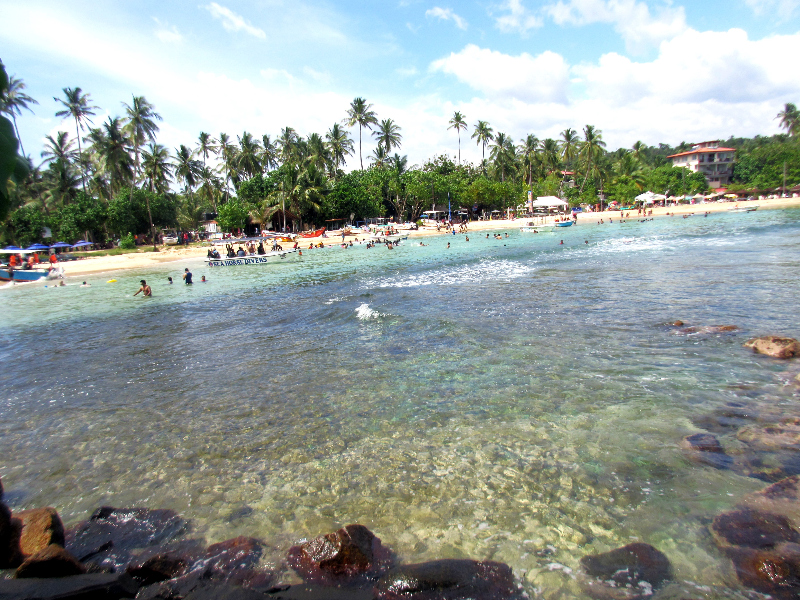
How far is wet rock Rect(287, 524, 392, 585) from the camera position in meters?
3.96

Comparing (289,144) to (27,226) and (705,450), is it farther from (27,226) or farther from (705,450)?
(705,450)

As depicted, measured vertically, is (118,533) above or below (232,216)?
below

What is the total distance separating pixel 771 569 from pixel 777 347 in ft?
20.5

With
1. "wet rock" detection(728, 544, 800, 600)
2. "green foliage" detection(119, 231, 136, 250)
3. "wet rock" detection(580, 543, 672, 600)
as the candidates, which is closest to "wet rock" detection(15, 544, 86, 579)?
"wet rock" detection(580, 543, 672, 600)

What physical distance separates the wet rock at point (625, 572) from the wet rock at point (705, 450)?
1.79 m

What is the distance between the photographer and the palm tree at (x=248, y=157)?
6600cm

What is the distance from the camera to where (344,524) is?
476 centimetres

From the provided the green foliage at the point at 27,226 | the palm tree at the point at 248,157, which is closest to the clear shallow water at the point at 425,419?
the green foliage at the point at 27,226

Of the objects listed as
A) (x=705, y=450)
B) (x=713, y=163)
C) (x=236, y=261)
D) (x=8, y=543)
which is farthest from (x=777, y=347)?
(x=713, y=163)

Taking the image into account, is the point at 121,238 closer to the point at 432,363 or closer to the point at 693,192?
the point at 432,363

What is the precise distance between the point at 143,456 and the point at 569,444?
582 centimetres

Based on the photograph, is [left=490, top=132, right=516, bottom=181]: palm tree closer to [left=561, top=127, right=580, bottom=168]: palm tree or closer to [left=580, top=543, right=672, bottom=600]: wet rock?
[left=561, top=127, right=580, bottom=168]: palm tree

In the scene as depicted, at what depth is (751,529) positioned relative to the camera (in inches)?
167

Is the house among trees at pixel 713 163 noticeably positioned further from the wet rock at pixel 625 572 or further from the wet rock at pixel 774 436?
the wet rock at pixel 625 572
